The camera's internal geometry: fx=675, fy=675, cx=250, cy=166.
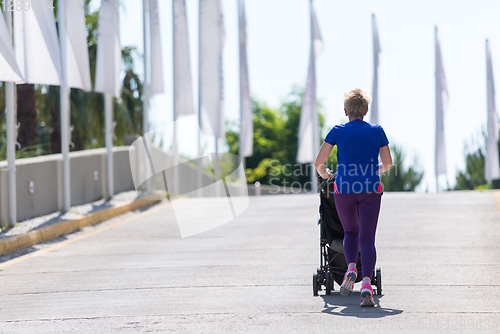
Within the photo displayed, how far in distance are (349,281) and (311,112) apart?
20.4 meters

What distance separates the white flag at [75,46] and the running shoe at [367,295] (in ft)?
26.4

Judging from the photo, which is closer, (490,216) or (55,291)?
(55,291)

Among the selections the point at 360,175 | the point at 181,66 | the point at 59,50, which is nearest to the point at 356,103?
the point at 360,175

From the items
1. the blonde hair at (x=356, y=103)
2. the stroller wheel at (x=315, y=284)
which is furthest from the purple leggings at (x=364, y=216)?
the blonde hair at (x=356, y=103)

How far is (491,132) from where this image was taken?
27.2m

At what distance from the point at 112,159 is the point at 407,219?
7287mm

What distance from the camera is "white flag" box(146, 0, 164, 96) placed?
1673 centimetres

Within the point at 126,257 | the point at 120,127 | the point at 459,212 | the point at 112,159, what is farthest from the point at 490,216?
the point at 120,127

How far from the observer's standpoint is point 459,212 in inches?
468

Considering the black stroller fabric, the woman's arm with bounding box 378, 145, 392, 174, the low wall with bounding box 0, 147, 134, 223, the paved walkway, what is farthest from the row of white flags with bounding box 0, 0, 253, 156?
the woman's arm with bounding box 378, 145, 392, 174

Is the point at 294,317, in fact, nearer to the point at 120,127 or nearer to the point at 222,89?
the point at 222,89

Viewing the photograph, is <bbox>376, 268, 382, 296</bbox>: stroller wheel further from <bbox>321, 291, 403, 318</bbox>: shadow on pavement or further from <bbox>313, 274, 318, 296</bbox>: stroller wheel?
<bbox>313, 274, 318, 296</bbox>: stroller wheel

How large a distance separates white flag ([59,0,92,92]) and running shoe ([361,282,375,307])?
8.04 m

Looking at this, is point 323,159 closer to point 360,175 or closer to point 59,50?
point 360,175
